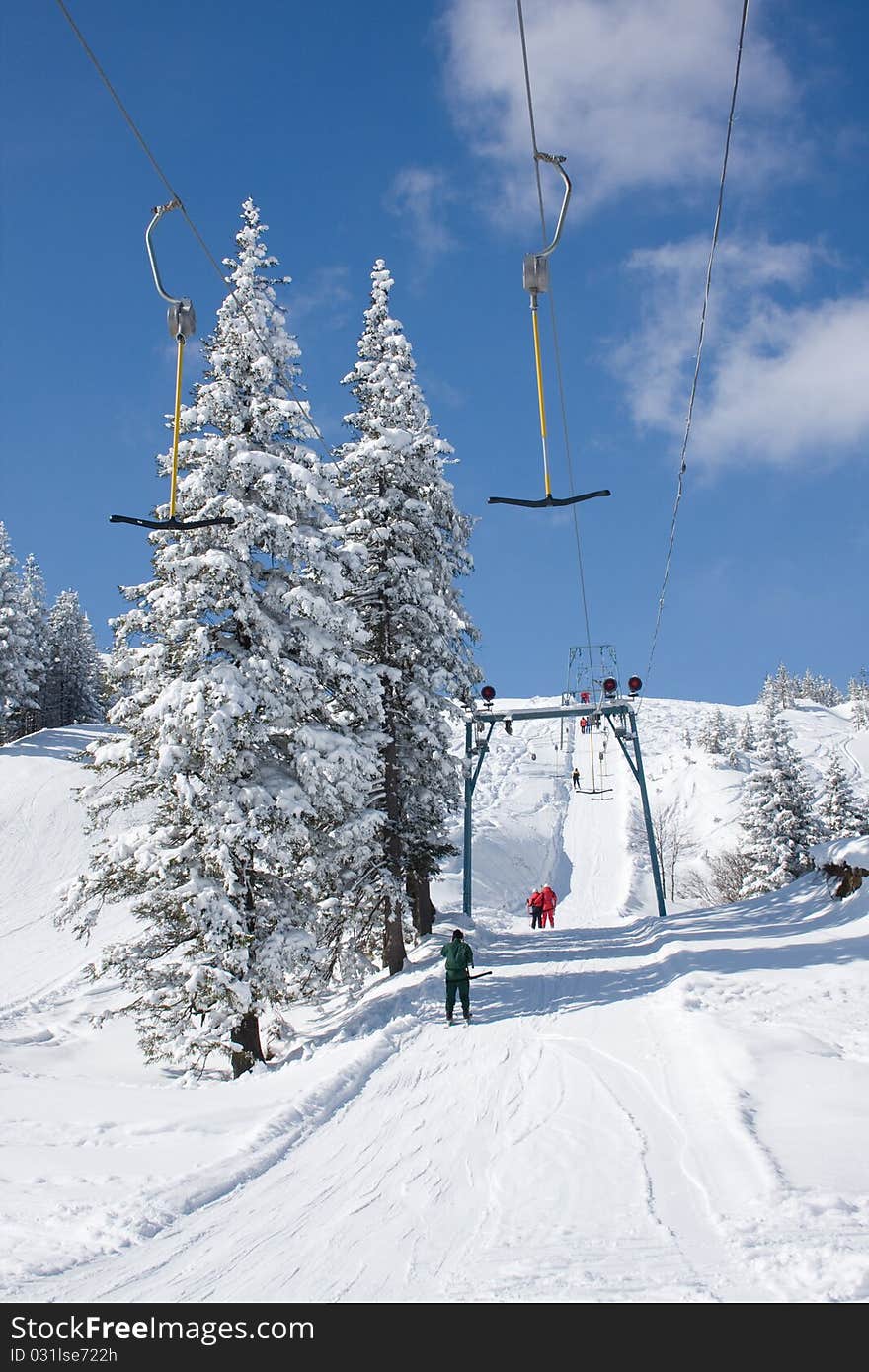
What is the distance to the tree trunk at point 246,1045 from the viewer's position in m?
12.8

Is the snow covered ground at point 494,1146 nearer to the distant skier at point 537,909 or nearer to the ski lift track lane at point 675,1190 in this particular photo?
the ski lift track lane at point 675,1190

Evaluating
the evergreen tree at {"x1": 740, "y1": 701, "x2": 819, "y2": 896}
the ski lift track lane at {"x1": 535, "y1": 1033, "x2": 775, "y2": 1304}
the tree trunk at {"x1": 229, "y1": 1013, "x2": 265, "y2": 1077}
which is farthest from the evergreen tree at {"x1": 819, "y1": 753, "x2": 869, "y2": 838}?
the ski lift track lane at {"x1": 535, "y1": 1033, "x2": 775, "y2": 1304}

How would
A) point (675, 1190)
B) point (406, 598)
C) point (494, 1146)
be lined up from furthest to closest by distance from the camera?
point (406, 598) → point (494, 1146) → point (675, 1190)

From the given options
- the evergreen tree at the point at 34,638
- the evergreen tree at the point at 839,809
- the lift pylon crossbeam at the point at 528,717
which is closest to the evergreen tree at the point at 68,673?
the evergreen tree at the point at 34,638

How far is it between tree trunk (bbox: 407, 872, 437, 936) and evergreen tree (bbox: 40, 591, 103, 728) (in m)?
59.0

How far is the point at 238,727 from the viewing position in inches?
521

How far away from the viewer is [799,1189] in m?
5.38

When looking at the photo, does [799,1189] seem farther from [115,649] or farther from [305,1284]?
[115,649]

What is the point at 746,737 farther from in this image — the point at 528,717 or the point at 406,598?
the point at 406,598

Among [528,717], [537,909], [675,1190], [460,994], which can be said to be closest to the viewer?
[675,1190]

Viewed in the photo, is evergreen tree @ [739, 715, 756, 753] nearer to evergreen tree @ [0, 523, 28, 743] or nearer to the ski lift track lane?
evergreen tree @ [0, 523, 28, 743]

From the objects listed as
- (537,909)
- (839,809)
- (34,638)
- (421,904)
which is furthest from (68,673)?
(839,809)

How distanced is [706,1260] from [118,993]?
22.7 m

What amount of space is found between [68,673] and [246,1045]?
69951 mm
